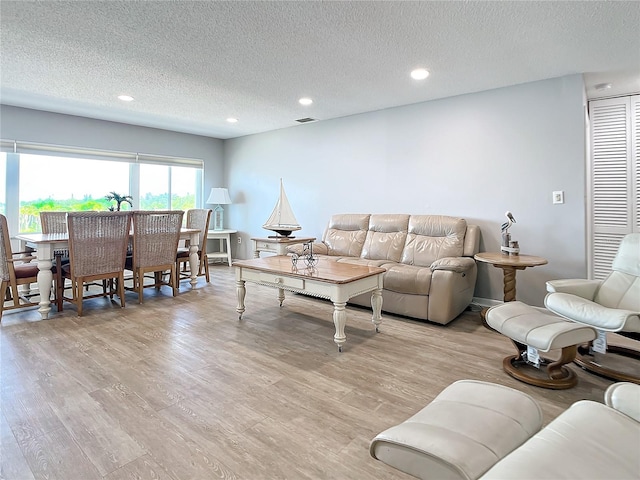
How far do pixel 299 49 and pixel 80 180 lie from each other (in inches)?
166

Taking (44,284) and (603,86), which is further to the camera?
(603,86)

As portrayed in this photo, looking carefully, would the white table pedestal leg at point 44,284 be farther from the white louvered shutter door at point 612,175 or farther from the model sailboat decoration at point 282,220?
the white louvered shutter door at point 612,175

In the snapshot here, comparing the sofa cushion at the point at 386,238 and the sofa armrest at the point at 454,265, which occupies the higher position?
the sofa cushion at the point at 386,238

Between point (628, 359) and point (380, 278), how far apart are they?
1886mm

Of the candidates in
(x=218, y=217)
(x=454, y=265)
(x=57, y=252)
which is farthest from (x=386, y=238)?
(x=218, y=217)

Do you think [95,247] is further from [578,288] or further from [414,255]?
[578,288]

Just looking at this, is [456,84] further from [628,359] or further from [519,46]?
[628,359]

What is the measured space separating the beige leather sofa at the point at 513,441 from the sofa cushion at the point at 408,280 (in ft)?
6.51

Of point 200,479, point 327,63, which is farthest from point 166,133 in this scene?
point 200,479

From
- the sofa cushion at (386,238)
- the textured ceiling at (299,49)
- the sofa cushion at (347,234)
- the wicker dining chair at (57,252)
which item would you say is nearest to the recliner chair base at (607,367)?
the sofa cushion at (386,238)

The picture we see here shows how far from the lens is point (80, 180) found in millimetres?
5207

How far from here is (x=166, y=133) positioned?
6012mm

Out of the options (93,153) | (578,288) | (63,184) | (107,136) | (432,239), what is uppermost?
(107,136)

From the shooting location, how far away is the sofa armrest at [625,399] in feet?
3.85
